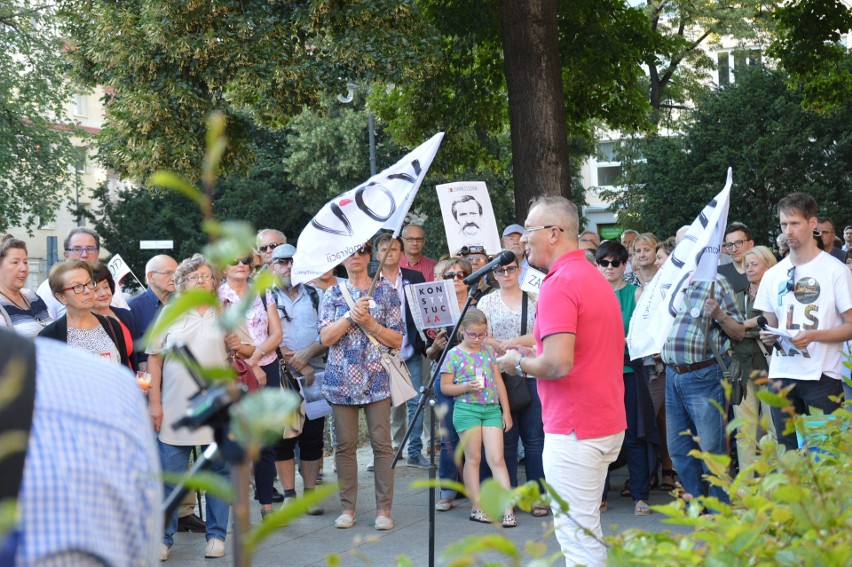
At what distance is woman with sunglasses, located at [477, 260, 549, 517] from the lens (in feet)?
29.0

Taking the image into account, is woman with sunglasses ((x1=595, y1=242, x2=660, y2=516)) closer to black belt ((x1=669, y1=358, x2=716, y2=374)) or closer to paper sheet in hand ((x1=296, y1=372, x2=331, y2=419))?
black belt ((x1=669, y1=358, x2=716, y2=374))

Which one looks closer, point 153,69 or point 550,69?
point 550,69

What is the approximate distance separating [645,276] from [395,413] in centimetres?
332

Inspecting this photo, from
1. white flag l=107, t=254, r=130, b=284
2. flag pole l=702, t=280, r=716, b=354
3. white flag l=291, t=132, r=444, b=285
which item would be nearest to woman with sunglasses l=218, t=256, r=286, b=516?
white flag l=291, t=132, r=444, b=285

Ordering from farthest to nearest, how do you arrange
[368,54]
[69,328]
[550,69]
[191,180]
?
[191,180], [368,54], [550,69], [69,328]

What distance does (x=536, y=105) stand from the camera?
43.5 ft

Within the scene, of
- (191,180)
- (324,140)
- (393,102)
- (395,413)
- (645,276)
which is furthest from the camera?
(324,140)

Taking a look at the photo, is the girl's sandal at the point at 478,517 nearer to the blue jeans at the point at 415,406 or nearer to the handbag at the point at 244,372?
the handbag at the point at 244,372

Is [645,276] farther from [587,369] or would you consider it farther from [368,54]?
[368,54]

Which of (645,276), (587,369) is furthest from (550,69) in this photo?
(587,369)

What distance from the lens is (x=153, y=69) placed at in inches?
594

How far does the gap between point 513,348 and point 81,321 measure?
2.96 metres

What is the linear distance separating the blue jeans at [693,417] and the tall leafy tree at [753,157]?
2592cm

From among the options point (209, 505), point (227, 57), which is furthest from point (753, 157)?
point (209, 505)
